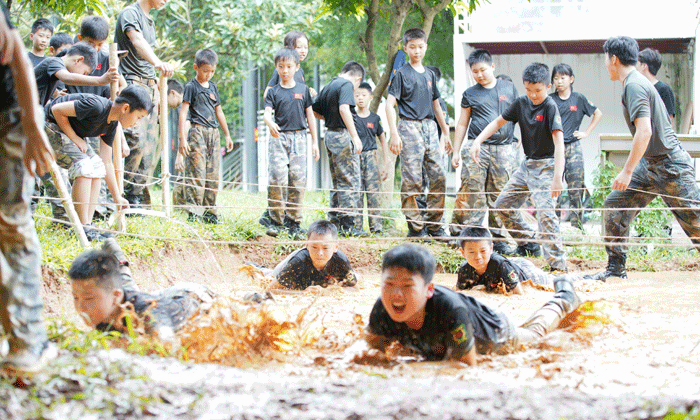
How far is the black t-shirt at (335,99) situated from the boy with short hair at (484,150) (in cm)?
134

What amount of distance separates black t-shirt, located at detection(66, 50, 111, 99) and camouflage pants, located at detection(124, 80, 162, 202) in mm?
466

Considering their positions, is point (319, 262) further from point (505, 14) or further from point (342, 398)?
point (505, 14)

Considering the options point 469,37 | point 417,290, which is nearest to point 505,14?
point 469,37

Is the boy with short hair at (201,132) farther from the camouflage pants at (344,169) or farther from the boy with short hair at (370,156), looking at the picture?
the boy with short hair at (370,156)

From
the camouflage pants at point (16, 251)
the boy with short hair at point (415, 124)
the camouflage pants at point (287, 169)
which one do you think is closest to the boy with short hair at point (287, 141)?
the camouflage pants at point (287, 169)

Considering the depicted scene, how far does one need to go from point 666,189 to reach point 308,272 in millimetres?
→ 3284

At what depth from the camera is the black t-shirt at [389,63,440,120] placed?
7750 millimetres

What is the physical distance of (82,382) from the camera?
2670 millimetres

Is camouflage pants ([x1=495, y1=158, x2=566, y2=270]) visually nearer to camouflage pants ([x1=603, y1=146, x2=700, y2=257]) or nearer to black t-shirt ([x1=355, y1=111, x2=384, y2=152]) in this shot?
camouflage pants ([x1=603, y1=146, x2=700, y2=257])

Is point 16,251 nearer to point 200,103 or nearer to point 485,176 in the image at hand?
point 200,103

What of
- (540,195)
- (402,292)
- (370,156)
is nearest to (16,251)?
(402,292)

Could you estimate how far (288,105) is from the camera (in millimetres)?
7922

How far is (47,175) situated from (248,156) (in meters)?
13.5

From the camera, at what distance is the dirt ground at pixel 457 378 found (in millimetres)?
2590
